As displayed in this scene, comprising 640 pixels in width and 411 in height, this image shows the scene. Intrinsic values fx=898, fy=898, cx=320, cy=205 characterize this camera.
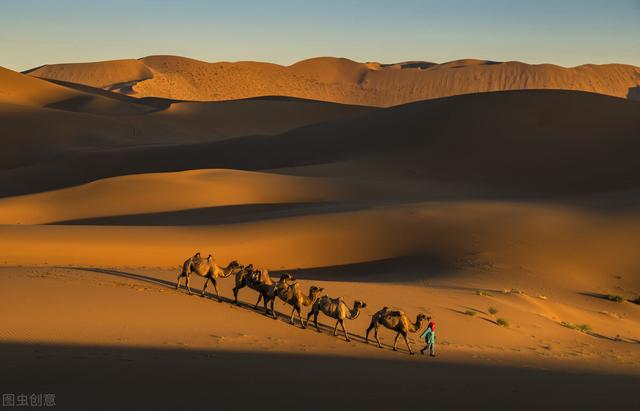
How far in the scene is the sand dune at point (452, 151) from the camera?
47375mm

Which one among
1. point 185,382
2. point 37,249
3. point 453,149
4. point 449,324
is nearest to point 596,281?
point 449,324

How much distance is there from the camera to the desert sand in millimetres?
9875

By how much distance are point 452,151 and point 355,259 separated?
27837 millimetres

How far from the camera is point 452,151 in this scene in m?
51.9

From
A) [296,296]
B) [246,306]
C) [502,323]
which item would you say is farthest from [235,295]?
[502,323]

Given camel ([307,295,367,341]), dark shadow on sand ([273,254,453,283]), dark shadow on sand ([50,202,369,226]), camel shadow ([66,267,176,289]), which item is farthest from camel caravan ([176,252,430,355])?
dark shadow on sand ([50,202,369,226])

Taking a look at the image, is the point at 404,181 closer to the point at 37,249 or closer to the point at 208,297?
the point at 37,249

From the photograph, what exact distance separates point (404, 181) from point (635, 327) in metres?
27.1

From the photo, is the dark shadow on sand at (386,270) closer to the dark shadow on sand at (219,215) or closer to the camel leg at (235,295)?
the dark shadow on sand at (219,215)

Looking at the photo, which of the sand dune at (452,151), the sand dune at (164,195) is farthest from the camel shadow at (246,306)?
the sand dune at (452,151)

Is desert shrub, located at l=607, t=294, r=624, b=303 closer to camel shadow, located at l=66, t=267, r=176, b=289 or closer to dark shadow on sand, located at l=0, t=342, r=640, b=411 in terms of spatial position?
dark shadow on sand, located at l=0, t=342, r=640, b=411

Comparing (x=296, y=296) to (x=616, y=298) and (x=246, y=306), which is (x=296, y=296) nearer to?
(x=246, y=306)

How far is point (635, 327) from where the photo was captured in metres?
18.8

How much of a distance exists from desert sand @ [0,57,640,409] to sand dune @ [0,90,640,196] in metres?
0.20
